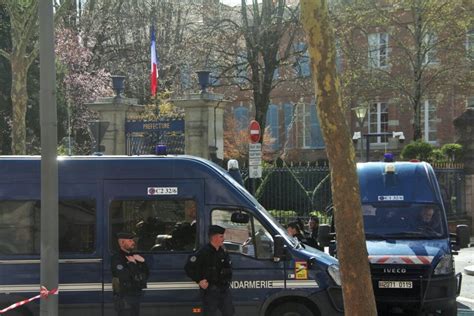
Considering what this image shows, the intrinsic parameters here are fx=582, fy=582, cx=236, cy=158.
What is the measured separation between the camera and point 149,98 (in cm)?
2823

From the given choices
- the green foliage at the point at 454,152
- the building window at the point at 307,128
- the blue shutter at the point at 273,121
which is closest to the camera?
the green foliage at the point at 454,152

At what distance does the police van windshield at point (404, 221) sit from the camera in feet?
28.9

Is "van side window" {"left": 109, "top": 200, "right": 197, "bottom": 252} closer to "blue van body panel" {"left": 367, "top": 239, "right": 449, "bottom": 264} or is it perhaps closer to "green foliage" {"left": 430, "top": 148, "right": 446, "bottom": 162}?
"blue van body panel" {"left": 367, "top": 239, "right": 449, "bottom": 264}

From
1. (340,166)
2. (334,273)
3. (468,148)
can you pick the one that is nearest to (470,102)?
(468,148)

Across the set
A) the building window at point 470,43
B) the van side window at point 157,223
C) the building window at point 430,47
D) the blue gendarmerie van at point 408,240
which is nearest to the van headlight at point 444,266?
the blue gendarmerie van at point 408,240

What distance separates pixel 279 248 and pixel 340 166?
3.12 m

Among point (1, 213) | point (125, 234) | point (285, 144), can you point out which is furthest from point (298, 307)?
point (285, 144)

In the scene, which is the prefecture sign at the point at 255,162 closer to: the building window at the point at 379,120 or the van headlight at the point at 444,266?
the van headlight at the point at 444,266

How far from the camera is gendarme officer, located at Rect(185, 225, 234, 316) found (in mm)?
6469

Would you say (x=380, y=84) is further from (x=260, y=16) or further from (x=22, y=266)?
(x=22, y=266)

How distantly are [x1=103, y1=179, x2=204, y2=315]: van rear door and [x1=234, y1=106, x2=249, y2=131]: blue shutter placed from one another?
3514 centimetres

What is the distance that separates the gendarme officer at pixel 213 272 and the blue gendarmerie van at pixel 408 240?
2.51 m

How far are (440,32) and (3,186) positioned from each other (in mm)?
23146

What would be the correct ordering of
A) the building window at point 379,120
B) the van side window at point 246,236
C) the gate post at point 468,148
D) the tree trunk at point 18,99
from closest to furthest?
the van side window at point 246,236 → the tree trunk at point 18,99 → the gate post at point 468,148 → the building window at point 379,120
